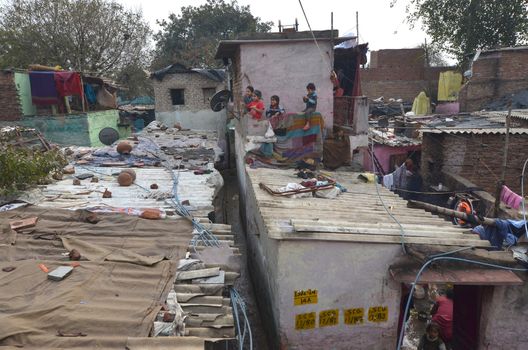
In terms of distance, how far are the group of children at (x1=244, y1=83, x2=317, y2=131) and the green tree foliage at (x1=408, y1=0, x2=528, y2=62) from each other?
18.4 metres

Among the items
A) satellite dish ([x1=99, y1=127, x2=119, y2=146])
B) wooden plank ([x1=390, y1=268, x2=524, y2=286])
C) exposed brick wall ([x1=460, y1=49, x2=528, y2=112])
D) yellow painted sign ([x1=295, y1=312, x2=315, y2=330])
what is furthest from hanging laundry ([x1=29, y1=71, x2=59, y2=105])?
exposed brick wall ([x1=460, y1=49, x2=528, y2=112])

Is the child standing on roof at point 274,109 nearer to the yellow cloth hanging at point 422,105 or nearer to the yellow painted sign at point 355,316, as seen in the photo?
the yellow painted sign at point 355,316

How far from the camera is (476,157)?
41.2ft

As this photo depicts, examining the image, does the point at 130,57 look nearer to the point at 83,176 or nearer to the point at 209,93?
Result: the point at 209,93

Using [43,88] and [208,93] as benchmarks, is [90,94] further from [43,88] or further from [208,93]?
[208,93]

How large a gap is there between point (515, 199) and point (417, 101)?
568 inches

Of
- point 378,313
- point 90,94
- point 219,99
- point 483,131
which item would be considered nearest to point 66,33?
point 90,94

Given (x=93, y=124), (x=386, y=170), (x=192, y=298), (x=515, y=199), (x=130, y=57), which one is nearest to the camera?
(x=192, y=298)

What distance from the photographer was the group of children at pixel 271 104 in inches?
396

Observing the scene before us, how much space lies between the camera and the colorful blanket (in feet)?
33.7

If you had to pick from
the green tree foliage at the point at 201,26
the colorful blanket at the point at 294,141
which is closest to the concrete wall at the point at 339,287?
the colorful blanket at the point at 294,141

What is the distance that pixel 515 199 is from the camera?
923cm

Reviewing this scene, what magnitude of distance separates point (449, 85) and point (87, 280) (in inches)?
963

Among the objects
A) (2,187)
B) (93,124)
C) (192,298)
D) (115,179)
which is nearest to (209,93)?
(93,124)
